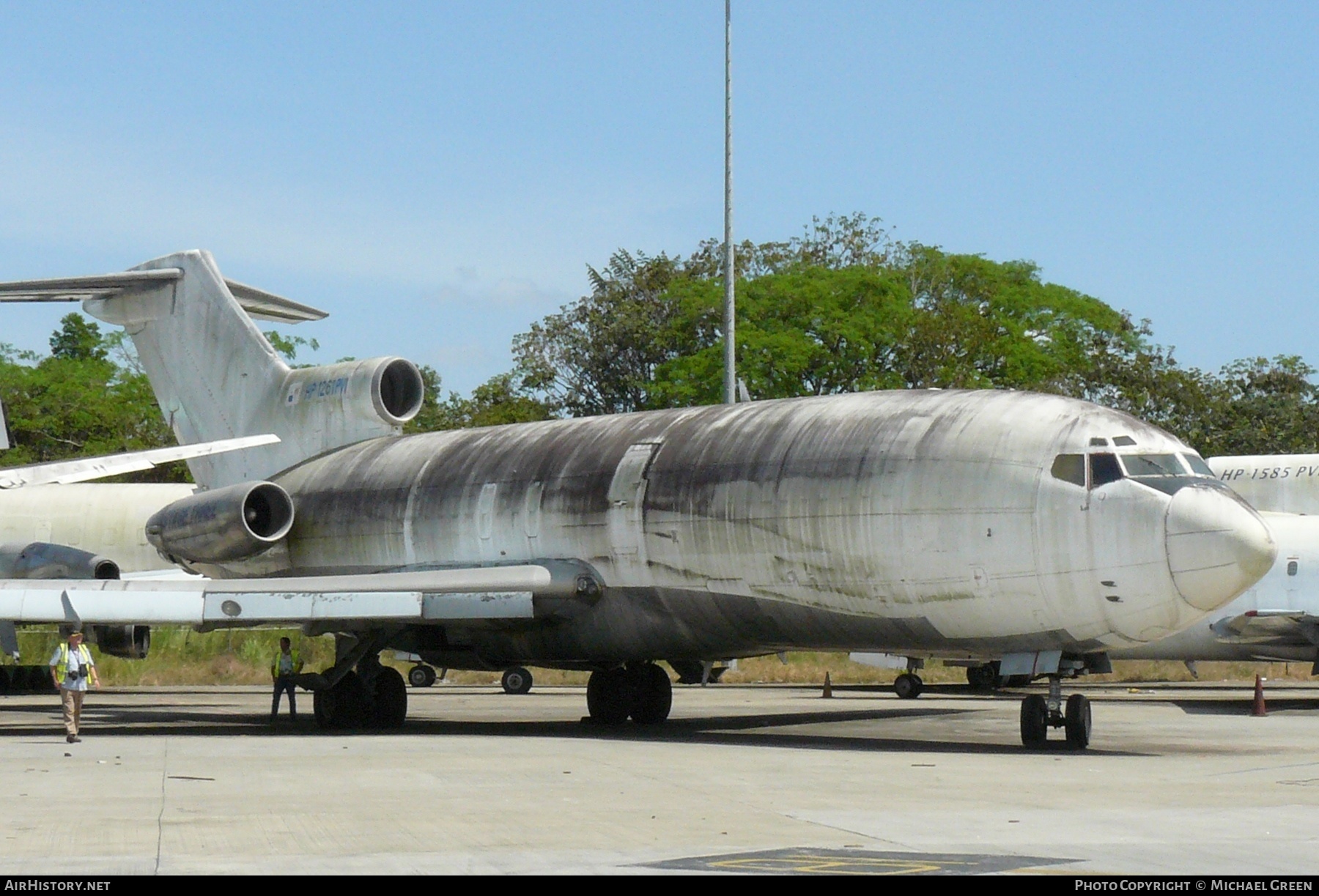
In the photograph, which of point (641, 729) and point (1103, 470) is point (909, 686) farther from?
point (1103, 470)

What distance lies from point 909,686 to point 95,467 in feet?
54.3

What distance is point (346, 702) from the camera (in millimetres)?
23328

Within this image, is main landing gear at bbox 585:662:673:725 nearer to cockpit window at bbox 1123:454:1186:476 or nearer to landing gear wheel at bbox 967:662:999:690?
cockpit window at bbox 1123:454:1186:476

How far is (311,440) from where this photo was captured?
91.8 ft

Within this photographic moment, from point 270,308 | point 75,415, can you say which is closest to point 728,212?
point 270,308

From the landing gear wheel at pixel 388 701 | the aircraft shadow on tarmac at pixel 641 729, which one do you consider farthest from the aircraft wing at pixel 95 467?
the landing gear wheel at pixel 388 701

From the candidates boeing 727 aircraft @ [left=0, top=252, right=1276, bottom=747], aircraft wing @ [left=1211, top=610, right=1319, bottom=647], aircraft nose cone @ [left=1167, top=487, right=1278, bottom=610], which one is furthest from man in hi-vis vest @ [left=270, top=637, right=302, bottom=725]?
aircraft wing @ [left=1211, top=610, right=1319, bottom=647]

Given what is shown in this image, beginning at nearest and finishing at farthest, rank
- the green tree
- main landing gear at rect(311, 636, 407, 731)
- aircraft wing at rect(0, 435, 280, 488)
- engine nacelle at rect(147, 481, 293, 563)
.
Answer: main landing gear at rect(311, 636, 407, 731)
engine nacelle at rect(147, 481, 293, 563)
aircraft wing at rect(0, 435, 280, 488)
the green tree

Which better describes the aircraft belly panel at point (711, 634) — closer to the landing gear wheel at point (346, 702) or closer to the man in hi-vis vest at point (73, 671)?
the landing gear wheel at point (346, 702)

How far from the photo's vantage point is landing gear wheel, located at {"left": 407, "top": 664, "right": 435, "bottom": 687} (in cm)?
4181

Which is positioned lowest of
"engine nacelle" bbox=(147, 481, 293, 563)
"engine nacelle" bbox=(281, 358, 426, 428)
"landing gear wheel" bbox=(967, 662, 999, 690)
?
"landing gear wheel" bbox=(967, 662, 999, 690)

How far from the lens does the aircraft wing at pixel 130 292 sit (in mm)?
27500

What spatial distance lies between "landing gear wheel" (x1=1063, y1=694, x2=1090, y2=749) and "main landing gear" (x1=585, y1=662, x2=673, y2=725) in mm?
7195

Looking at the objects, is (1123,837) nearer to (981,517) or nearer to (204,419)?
(981,517)
